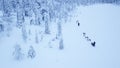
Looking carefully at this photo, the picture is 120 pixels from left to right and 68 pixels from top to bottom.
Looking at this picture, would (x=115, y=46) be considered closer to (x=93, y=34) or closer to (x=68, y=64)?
(x=93, y=34)

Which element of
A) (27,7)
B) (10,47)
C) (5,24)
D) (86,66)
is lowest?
(86,66)

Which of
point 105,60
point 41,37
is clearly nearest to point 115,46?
point 105,60

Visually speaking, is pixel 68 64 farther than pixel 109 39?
No

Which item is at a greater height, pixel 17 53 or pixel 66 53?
pixel 17 53

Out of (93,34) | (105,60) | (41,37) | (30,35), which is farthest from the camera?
(93,34)

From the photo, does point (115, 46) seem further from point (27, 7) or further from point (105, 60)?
point (27, 7)

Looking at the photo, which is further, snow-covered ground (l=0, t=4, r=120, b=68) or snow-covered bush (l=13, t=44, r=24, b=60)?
snow-covered bush (l=13, t=44, r=24, b=60)

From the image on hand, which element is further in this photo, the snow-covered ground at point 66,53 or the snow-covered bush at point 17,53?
the snow-covered bush at point 17,53

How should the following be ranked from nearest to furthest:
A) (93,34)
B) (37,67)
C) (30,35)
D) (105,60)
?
(37,67) < (105,60) < (30,35) < (93,34)

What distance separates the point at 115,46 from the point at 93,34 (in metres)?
6.31

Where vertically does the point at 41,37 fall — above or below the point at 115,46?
above

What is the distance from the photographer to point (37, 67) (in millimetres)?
15062

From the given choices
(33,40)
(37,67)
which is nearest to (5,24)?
(33,40)

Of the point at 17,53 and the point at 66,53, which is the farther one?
the point at 66,53
